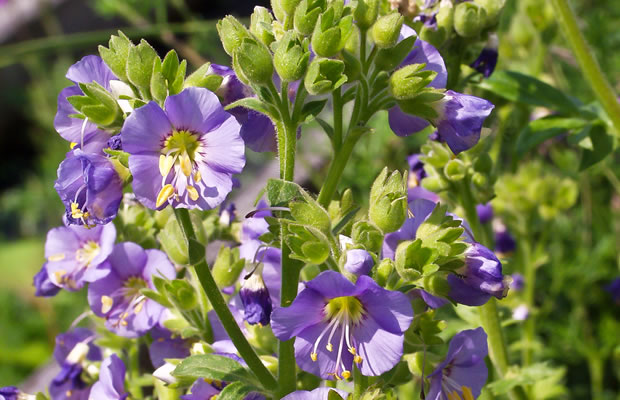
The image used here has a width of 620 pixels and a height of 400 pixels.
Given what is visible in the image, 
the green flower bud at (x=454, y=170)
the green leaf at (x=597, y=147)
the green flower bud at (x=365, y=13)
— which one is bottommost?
the green leaf at (x=597, y=147)

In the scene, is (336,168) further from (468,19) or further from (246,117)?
(468,19)

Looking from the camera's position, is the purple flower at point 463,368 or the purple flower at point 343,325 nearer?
the purple flower at point 343,325

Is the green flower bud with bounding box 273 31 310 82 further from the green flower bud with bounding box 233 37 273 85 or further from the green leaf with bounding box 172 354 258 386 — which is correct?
the green leaf with bounding box 172 354 258 386

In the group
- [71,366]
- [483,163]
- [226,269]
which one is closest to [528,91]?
[483,163]

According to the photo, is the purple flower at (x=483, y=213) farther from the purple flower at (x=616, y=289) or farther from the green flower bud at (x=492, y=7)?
the purple flower at (x=616, y=289)

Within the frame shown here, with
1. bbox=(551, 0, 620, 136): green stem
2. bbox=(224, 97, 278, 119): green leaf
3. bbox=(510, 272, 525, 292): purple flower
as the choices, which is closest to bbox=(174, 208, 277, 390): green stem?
bbox=(224, 97, 278, 119): green leaf

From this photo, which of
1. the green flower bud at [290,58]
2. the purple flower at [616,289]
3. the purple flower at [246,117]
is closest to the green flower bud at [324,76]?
the green flower bud at [290,58]
